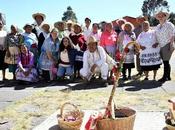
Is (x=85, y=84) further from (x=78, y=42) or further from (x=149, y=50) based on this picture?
(x=149, y=50)

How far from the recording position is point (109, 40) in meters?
11.2

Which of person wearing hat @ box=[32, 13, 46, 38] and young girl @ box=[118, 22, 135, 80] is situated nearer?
young girl @ box=[118, 22, 135, 80]

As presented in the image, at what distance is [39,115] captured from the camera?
23.8 feet

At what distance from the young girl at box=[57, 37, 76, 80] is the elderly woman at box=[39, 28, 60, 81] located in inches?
6.1

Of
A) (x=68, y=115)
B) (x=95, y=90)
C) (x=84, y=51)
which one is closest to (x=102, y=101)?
(x=95, y=90)

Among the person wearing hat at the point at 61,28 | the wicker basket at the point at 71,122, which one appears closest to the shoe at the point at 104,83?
the person wearing hat at the point at 61,28

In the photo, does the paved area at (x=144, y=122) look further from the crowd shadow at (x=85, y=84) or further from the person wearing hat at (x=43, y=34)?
the person wearing hat at (x=43, y=34)

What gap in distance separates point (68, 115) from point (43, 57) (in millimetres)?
5416

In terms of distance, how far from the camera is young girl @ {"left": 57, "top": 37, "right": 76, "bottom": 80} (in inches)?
432

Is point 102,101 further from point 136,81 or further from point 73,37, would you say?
point 73,37

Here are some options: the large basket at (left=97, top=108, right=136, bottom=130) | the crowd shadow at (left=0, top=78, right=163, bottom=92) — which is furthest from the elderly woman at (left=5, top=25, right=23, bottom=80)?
the large basket at (left=97, top=108, right=136, bottom=130)

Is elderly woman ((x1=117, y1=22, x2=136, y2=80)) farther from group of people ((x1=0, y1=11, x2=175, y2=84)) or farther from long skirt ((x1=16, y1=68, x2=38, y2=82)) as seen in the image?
long skirt ((x1=16, y1=68, x2=38, y2=82))

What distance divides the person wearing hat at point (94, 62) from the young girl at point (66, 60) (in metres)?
0.62

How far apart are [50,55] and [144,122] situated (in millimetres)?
5320
